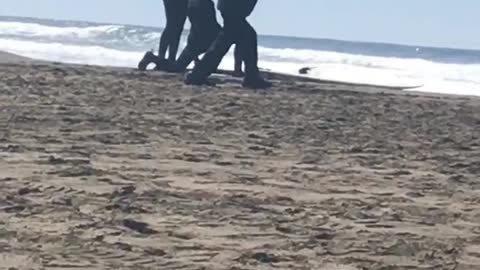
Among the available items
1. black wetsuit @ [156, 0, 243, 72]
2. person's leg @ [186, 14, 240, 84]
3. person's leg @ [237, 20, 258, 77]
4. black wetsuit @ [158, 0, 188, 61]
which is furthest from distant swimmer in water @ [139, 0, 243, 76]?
black wetsuit @ [158, 0, 188, 61]

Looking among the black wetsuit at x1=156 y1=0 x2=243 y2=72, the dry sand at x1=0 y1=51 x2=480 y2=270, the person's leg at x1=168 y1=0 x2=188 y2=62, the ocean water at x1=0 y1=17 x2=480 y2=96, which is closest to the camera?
the dry sand at x1=0 y1=51 x2=480 y2=270

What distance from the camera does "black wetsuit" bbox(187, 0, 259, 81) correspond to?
11312 millimetres

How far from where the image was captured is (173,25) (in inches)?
563

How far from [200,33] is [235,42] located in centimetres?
136

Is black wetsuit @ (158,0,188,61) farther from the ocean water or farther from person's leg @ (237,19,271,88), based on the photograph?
the ocean water

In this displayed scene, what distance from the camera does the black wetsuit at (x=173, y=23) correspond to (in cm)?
1412

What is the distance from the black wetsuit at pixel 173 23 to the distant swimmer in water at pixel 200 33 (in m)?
0.63

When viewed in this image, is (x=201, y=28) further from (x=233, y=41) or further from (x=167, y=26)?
(x=167, y=26)

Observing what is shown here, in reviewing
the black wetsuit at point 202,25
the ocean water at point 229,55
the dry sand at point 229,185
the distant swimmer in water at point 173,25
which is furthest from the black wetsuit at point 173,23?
the ocean water at point 229,55

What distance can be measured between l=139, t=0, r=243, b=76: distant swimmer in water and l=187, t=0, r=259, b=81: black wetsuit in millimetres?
424

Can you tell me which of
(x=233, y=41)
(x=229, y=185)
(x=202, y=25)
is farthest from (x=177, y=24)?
(x=229, y=185)

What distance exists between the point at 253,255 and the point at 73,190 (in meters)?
1.24

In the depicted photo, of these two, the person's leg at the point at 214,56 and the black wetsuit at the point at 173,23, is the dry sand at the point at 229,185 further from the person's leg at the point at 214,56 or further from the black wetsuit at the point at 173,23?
the black wetsuit at the point at 173,23

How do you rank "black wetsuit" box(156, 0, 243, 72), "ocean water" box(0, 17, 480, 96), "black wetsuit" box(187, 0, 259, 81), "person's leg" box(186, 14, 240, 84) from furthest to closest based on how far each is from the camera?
"ocean water" box(0, 17, 480, 96), "black wetsuit" box(156, 0, 243, 72), "person's leg" box(186, 14, 240, 84), "black wetsuit" box(187, 0, 259, 81)
